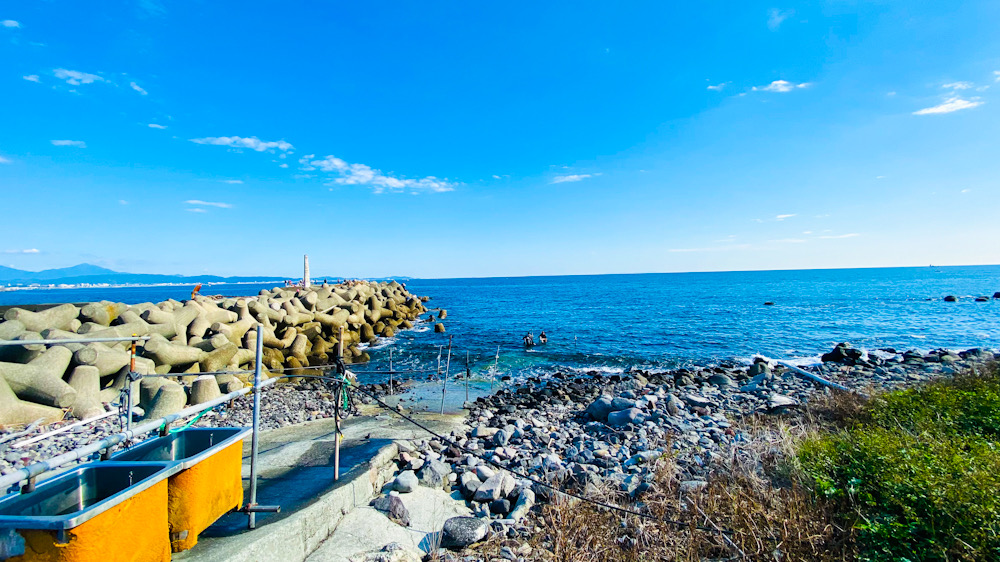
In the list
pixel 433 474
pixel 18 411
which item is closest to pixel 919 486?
pixel 433 474

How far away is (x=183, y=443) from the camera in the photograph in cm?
417

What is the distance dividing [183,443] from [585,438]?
7.33 m

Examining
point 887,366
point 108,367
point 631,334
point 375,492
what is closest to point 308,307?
point 108,367

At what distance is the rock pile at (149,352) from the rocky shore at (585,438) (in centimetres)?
346

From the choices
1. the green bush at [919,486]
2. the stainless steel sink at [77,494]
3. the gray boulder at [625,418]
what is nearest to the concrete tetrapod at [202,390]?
the stainless steel sink at [77,494]

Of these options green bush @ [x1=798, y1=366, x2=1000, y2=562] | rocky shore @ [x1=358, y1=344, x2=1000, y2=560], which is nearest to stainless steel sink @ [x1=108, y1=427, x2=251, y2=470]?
rocky shore @ [x1=358, y1=344, x2=1000, y2=560]

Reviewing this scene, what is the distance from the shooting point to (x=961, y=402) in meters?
6.67

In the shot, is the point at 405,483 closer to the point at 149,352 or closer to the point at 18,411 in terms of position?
the point at 18,411

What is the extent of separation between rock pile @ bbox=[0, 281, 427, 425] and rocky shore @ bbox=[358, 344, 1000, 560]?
346 cm

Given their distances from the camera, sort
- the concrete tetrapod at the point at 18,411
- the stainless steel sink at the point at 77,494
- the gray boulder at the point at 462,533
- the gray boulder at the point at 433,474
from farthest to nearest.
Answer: the concrete tetrapod at the point at 18,411 → the gray boulder at the point at 433,474 → the gray boulder at the point at 462,533 → the stainless steel sink at the point at 77,494

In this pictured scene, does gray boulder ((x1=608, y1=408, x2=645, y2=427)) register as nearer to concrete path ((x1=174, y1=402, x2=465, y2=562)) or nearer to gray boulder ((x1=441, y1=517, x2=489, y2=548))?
concrete path ((x1=174, y1=402, x2=465, y2=562))

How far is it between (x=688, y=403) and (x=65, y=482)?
12548mm

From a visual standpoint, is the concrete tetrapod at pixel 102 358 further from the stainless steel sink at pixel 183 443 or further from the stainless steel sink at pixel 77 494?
the stainless steel sink at pixel 77 494

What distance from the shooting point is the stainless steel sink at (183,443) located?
12.2ft
